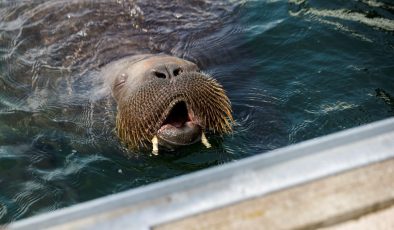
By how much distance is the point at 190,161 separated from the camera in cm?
551

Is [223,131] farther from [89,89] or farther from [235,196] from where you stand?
[235,196]

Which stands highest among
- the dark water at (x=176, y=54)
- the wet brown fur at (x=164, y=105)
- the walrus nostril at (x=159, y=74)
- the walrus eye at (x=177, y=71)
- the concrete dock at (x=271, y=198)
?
the concrete dock at (x=271, y=198)

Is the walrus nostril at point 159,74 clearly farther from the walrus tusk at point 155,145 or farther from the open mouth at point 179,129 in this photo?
the walrus tusk at point 155,145

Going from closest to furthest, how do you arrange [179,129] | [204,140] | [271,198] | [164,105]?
1. [271,198]
2. [164,105]
3. [179,129]
4. [204,140]

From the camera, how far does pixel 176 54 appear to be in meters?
6.96

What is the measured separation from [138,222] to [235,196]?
38 centimetres

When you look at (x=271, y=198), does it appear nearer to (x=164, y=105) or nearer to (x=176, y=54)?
(x=164, y=105)

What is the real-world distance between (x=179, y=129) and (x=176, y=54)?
189 centimetres

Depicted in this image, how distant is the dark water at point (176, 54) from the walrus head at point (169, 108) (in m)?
0.28

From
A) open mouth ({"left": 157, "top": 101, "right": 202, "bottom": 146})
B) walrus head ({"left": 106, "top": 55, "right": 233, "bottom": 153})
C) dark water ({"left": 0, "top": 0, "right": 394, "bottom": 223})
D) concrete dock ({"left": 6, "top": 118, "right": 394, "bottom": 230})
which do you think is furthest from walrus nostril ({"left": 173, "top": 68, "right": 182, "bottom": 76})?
concrete dock ({"left": 6, "top": 118, "right": 394, "bottom": 230})

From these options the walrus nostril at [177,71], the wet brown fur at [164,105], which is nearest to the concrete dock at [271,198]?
the wet brown fur at [164,105]

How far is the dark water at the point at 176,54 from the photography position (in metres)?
5.54

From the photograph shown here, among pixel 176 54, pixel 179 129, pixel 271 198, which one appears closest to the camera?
pixel 271 198

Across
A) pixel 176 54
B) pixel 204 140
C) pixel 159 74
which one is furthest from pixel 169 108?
pixel 176 54
